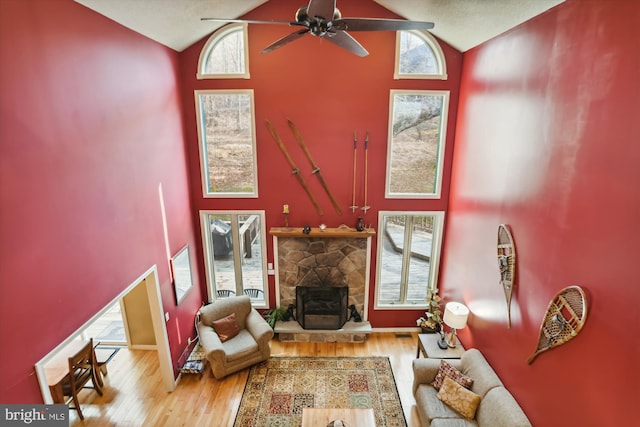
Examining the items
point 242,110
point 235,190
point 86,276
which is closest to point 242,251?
point 235,190

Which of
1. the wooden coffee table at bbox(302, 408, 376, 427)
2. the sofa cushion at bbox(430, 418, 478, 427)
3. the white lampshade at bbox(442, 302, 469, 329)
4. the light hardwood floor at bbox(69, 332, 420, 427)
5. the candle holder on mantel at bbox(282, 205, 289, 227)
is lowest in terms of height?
the light hardwood floor at bbox(69, 332, 420, 427)

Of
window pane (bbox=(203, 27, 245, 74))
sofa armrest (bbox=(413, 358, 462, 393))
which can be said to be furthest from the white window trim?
sofa armrest (bbox=(413, 358, 462, 393))

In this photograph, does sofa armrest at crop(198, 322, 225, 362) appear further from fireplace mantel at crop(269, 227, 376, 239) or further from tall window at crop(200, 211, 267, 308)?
fireplace mantel at crop(269, 227, 376, 239)

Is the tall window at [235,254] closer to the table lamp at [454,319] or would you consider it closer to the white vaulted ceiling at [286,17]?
the white vaulted ceiling at [286,17]

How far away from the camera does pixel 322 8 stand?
89.5 inches

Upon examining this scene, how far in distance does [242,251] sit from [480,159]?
179 inches

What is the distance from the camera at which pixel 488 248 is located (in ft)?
15.0

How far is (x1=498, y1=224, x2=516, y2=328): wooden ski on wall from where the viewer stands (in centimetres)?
382

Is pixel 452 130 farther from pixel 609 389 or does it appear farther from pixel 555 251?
pixel 609 389

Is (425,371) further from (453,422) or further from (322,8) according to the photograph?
(322,8)

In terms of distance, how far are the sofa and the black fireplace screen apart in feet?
6.21

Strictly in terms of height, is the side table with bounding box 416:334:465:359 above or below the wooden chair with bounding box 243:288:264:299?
below

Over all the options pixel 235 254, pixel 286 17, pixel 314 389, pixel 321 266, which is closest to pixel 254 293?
pixel 235 254

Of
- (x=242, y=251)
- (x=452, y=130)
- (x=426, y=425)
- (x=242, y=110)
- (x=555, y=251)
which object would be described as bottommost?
(x=426, y=425)
